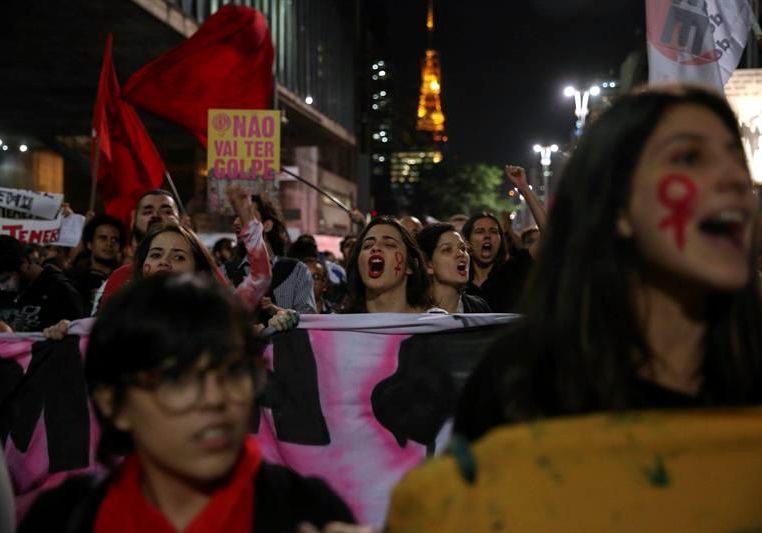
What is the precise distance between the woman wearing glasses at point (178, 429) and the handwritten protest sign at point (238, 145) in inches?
291

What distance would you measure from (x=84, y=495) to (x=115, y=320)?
369 millimetres

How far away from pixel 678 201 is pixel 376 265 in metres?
3.52

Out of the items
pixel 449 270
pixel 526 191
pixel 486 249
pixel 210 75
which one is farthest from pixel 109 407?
pixel 210 75

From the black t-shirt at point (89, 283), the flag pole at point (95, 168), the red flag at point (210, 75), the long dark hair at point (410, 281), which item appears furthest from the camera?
the red flag at point (210, 75)

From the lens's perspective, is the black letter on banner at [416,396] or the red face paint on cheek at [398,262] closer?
the black letter on banner at [416,396]

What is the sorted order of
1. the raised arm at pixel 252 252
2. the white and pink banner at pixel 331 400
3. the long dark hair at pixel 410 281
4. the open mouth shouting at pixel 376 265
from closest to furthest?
the white and pink banner at pixel 331 400, the raised arm at pixel 252 252, the open mouth shouting at pixel 376 265, the long dark hair at pixel 410 281

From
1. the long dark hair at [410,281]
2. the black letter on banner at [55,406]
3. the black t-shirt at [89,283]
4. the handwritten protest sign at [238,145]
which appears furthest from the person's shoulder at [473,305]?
the handwritten protest sign at [238,145]

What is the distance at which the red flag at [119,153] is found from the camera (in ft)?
31.4

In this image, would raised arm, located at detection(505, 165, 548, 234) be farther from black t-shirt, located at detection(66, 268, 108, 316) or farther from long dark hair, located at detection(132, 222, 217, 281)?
black t-shirt, located at detection(66, 268, 108, 316)

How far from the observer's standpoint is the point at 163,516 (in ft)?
5.65

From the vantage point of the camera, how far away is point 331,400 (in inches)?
164

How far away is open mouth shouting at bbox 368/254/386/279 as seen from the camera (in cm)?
502

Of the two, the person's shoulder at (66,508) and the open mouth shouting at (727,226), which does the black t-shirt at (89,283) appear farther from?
the open mouth shouting at (727,226)

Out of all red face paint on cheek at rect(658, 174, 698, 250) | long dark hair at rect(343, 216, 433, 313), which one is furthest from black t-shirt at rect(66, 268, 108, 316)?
red face paint on cheek at rect(658, 174, 698, 250)
